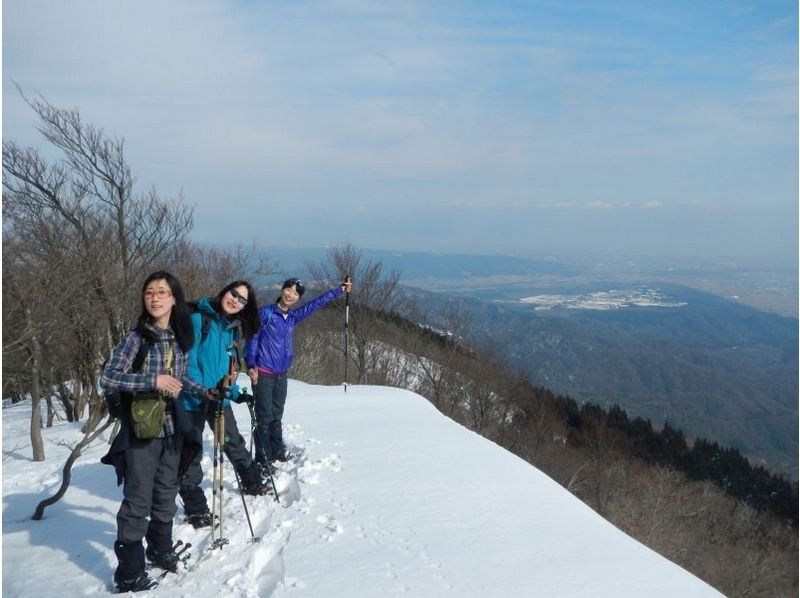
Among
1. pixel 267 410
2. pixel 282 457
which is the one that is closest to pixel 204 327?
pixel 267 410

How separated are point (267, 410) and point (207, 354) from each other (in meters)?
1.72

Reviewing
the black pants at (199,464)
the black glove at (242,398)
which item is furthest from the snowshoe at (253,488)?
the black glove at (242,398)

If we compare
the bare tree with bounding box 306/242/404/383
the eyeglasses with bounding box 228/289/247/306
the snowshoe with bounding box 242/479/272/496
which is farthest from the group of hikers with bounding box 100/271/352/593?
the bare tree with bounding box 306/242/404/383

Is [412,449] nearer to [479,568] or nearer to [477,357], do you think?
[479,568]

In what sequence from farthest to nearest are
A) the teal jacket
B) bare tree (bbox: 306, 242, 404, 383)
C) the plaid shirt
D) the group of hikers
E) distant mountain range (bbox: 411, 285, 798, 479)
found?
1. distant mountain range (bbox: 411, 285, 798, 479)
2. bare tree (bbox: 306, 242, 404, 383)
3. the teal jacket
4. the group of hikers
5. the plaid shirt

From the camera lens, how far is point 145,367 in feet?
12.8

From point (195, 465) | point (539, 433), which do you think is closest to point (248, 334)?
point (195, 465)

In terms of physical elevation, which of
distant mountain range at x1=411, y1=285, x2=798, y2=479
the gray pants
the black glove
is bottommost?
distant mountain range at x1=411, y1=285, x2=798, y2=479

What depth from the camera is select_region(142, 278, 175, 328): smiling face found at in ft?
12.7

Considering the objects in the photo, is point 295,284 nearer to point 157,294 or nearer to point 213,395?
point 213,395

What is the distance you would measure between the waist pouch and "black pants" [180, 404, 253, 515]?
1.65 feet

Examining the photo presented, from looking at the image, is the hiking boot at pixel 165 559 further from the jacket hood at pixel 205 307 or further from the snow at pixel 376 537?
the jacket hood at pixel 205 307

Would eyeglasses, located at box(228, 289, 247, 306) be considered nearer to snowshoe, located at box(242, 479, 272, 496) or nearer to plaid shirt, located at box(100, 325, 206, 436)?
plaid shirt, located at box(100, 325, 206, 436)

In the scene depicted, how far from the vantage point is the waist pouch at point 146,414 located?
3783 mm
